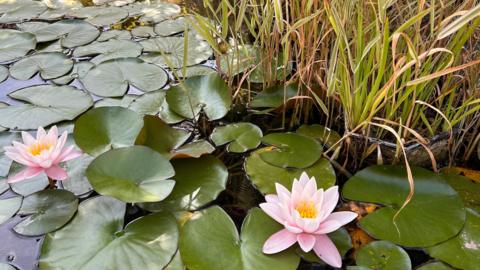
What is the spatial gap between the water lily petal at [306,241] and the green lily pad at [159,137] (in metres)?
0.43

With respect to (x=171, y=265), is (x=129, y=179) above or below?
above

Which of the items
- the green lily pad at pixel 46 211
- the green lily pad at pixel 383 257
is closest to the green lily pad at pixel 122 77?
the green lily pad at pixel 46 211

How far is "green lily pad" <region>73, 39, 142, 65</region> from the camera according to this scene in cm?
168

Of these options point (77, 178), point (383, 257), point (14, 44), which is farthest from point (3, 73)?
point (383, 257)

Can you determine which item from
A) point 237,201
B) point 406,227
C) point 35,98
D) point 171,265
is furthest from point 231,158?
point 35,98

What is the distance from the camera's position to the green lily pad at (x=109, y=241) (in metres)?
0.86

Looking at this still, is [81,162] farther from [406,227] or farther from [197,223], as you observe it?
[406,227]

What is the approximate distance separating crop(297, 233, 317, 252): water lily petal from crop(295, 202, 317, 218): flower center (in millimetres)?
43

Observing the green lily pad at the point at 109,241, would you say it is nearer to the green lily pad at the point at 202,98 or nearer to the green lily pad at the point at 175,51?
the green lily pad at the point at 202,98

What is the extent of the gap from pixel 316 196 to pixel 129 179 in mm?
448

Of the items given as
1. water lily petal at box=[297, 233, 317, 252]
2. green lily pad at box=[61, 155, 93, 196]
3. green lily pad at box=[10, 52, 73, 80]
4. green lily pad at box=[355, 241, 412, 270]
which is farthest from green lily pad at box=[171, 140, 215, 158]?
green lily pad at box=[10, 52, 73, 80]

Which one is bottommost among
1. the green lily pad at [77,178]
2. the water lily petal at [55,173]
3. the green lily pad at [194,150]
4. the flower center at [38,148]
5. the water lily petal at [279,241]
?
the green lily pad at [77,178]

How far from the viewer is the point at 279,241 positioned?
88cm

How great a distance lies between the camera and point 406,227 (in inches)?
36.9
